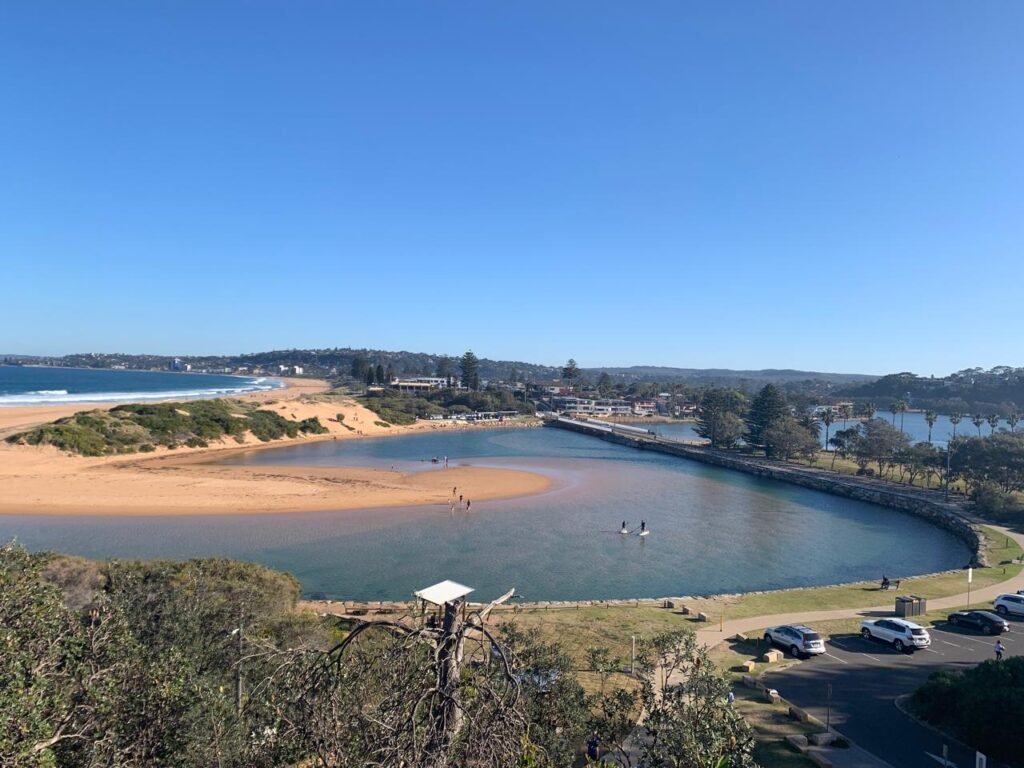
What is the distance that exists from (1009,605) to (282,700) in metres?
24.6

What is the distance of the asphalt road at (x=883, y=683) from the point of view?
12.0 metres

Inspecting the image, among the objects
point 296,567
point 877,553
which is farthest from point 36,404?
point 877,553

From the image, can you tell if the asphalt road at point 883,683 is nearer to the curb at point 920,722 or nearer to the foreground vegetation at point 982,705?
the curb at point 920,722

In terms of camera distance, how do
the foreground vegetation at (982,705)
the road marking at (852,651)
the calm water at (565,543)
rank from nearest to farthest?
1. the foreground vegetation at (982,705)
2. the road marking at (852,651)
3. the calm water at (565,543)

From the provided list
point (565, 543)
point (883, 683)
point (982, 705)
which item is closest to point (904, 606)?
point (883, 683)

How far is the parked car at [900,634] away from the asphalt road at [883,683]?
0.65ft

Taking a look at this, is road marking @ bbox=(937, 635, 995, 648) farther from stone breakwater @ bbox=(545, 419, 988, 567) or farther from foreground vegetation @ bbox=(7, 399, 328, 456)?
foreground vegetation @ bbox=(7, 399, 328, 456)

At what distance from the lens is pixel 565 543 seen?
33.3 m

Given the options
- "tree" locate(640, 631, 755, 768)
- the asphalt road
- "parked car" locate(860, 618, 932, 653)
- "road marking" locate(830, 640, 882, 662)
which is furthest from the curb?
"tree" locate(640, 631, 755, 768)

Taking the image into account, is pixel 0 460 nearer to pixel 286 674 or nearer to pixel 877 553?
pixel 286 674

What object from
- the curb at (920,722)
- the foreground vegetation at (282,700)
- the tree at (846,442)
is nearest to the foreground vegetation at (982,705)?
the curb at (920,722)

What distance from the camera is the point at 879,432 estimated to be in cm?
6003

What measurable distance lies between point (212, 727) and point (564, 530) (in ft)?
99.8

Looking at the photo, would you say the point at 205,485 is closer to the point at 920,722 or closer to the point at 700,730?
the point at 920,722
